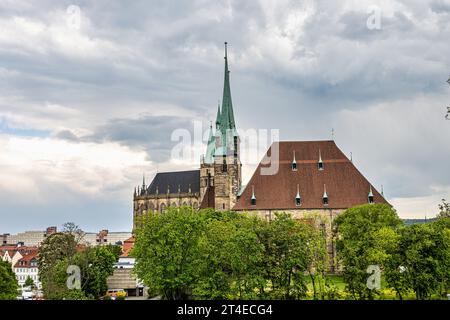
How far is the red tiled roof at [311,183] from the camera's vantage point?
72.1m

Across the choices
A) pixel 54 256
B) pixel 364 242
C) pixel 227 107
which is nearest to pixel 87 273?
pixel 54 256

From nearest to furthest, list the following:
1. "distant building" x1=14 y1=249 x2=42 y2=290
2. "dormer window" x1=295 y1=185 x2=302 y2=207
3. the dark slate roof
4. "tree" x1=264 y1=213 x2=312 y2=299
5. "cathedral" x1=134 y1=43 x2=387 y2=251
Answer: "tree" x1=264 y1=213 x2=312 y2=299 → "cathedral" x1=134 y1=43 x2=387 y2=251 → "dormer window" x1=295 y1=185 x2=302 y2=207 → "distant building" x1=14 y1=249 x2=42 y2=290 → the dark slate roof

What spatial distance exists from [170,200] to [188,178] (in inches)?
258

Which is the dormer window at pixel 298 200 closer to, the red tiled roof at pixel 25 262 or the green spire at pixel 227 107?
the green spire at pixel 227 107

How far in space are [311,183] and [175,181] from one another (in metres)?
57.4

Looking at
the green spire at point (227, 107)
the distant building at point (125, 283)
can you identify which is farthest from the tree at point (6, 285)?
the green spire at point (227, 107)

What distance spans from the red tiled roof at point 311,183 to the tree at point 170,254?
27600 mm

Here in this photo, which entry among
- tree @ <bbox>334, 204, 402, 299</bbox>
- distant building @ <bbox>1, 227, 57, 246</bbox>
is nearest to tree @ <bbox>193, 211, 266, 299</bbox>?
tree @ <bbox>334, 204, 402, 299</bbox>

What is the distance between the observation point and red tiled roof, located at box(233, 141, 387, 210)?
72125mm

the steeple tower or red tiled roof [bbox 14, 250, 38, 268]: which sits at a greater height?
the steeple tower

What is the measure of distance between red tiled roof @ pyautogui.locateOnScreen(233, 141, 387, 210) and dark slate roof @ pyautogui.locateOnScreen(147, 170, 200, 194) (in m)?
49.3

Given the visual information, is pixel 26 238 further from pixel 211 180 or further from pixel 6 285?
pixel 6 285

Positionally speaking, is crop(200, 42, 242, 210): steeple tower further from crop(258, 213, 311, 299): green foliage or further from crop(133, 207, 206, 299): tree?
crop(258, 213, 311, 299): green foliage
